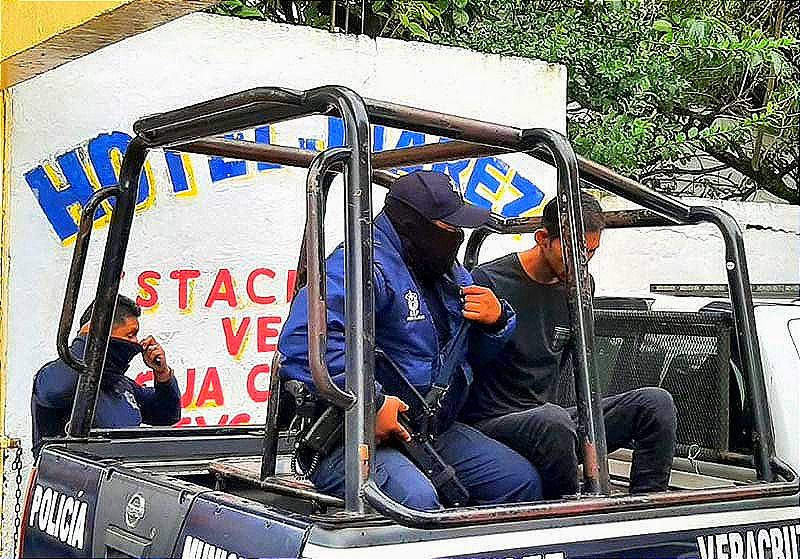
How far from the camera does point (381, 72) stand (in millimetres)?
7934

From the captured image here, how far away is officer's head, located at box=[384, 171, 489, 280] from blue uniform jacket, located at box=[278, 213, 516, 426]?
0.06m

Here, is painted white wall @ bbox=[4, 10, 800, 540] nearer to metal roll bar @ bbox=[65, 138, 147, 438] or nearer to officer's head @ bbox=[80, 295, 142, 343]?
officer's head @ bbox=[80, 295, 142, 343]

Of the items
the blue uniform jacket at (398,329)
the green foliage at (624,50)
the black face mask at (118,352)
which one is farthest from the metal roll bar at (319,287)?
the green foliage at (624,50)

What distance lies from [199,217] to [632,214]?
11.1ft

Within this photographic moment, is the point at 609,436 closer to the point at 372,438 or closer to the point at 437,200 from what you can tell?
the point at 437,200

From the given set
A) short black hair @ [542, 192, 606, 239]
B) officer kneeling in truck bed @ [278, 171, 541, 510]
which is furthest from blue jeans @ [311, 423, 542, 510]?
short black hair @ [542, 192, 606, 239]

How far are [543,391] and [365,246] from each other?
1.30 m

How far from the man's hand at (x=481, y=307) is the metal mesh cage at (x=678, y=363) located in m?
1.08

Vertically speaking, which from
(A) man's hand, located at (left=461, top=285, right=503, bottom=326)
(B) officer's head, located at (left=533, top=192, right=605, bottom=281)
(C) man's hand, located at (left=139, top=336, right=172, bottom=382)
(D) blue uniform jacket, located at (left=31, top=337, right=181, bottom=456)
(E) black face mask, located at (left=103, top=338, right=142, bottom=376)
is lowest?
(D) blue uniform jacket, located at (left=31, top=337, right=181, bottom=456)

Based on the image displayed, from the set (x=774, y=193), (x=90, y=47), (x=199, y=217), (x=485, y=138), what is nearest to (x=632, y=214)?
(x=485, y=138)

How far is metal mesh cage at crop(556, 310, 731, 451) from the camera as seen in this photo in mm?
4512

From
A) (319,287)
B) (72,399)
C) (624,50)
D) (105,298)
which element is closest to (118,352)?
(72,399)

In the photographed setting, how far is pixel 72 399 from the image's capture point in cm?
544

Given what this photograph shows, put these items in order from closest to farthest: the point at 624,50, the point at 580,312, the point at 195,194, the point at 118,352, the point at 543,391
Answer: the point at 580,312
the point at 543,391
the point at 118,352
the point at 195,194
the point at 624,50
